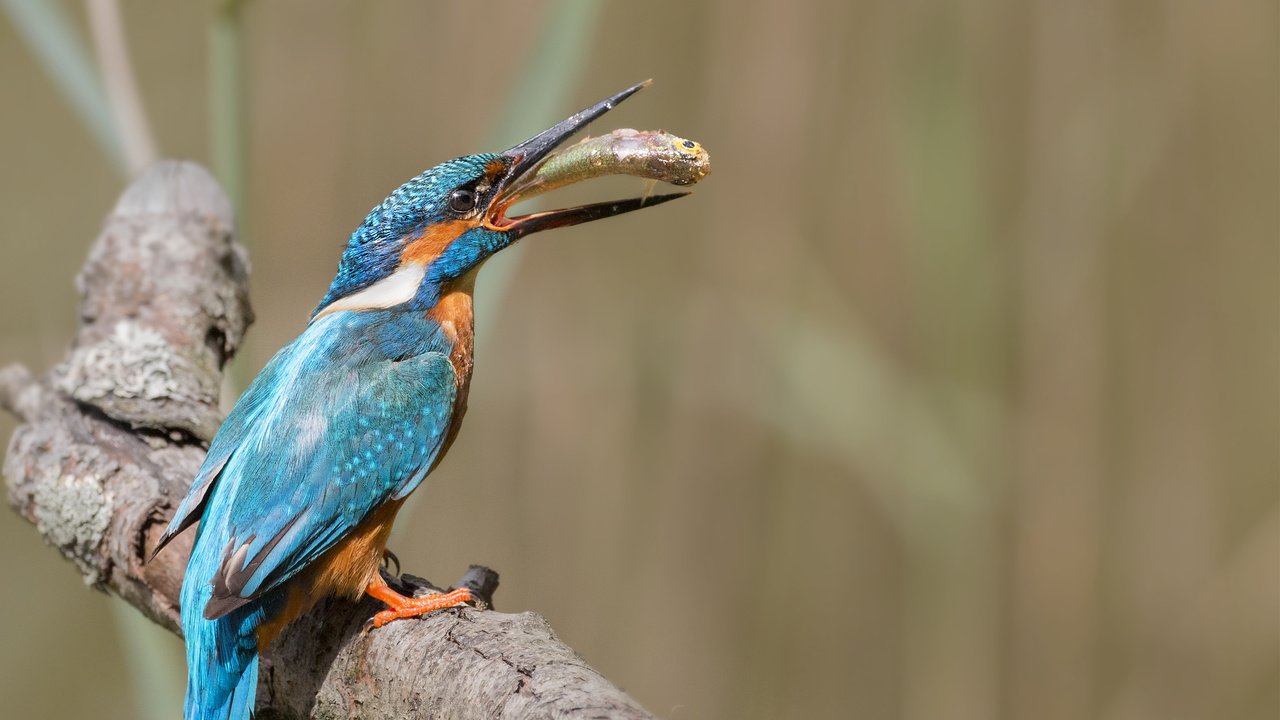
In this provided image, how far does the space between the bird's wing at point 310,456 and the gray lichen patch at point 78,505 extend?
0.23m

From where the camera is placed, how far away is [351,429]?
211 centimetres

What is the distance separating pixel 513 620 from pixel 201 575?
570mm

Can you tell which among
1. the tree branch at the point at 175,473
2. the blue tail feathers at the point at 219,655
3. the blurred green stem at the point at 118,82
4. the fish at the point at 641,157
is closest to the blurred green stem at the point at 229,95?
the blurred green stem at the point at 118,82

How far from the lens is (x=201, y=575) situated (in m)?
1.93

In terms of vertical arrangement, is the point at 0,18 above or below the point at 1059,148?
above

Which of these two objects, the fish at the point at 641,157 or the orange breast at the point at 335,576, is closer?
the orange breast at the point at 335,576

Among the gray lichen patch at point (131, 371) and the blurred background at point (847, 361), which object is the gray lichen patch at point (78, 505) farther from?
the blurred background at point (847, 361)

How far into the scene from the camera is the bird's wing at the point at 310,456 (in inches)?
75.9

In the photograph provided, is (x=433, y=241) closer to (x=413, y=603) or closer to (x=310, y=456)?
(x=310, y=456)

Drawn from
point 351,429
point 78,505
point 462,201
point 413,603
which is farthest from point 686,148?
point 78,505

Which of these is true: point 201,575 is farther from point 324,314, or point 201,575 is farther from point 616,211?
point 616,211

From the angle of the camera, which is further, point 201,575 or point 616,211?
point 616,211

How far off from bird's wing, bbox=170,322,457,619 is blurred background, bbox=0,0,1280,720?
1.04 metres

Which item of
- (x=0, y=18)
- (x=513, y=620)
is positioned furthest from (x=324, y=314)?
(x=0, y=18)
